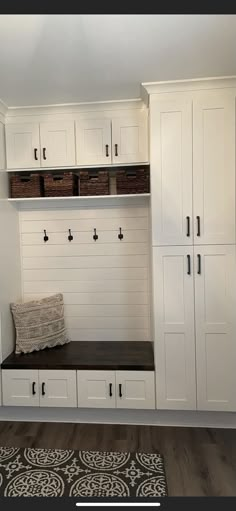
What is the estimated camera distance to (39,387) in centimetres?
241

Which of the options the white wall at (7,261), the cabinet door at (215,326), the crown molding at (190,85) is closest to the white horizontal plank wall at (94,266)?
the white wall at (7,261)

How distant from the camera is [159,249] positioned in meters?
2.28

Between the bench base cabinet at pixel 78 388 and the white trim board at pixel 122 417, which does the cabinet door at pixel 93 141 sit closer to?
the bench base cabinet at pixel 78 388

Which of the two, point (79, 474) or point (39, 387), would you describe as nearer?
point (79, 474)

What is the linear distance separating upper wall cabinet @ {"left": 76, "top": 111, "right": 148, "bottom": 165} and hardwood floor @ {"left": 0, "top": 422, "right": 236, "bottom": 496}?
2000mm

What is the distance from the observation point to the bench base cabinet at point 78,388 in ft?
7.66

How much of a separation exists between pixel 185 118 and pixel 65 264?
149 centimetres

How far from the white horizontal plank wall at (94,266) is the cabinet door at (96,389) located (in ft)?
1.61

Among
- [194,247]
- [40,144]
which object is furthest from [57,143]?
[194,247]

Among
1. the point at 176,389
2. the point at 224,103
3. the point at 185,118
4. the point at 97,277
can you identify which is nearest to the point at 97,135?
Answer: the point at 185,118

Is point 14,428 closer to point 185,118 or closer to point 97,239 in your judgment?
point 97,239

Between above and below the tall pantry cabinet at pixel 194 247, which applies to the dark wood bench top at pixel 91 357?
below

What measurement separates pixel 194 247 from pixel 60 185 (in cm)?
114

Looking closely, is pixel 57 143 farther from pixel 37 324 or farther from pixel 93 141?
pixel 37 324
